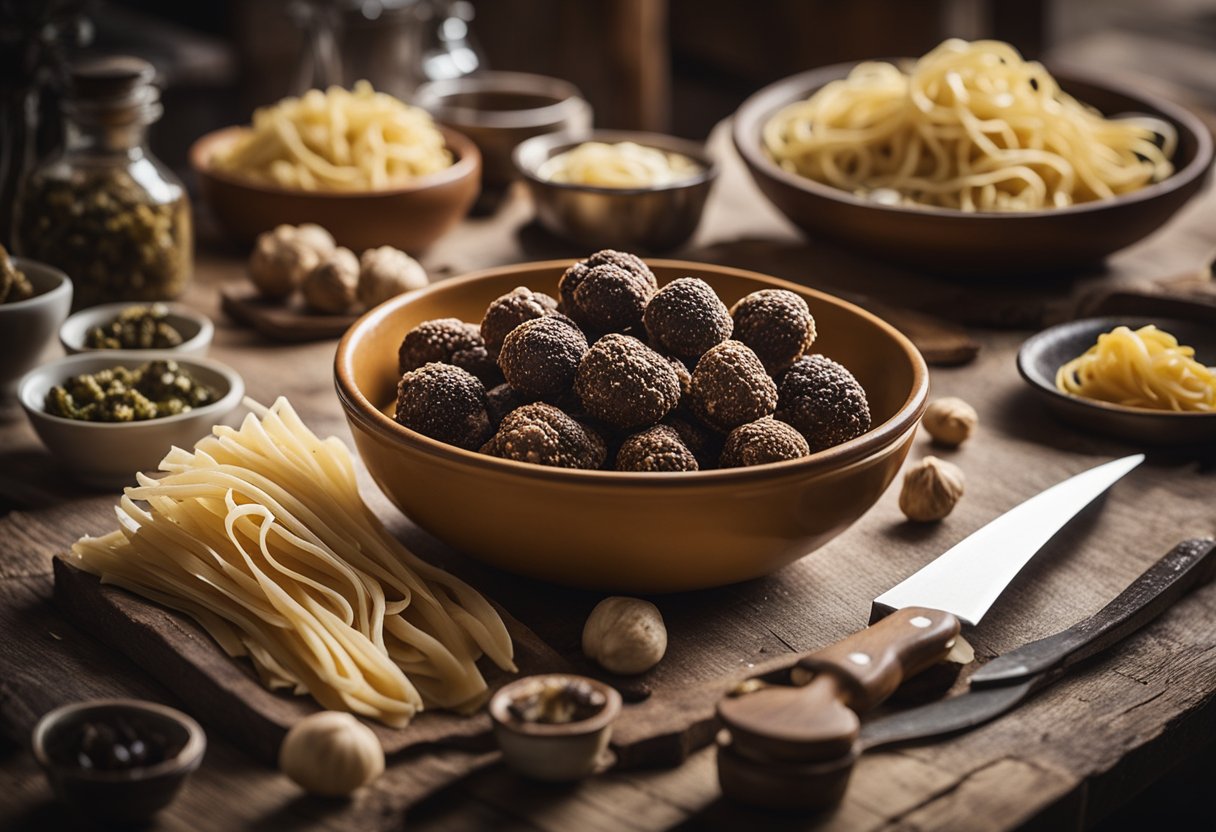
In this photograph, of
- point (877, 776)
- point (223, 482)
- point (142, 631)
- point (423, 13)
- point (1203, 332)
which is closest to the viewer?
point (877, 776)

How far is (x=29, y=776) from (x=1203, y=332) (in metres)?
2.28

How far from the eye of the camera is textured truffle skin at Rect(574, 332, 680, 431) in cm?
176

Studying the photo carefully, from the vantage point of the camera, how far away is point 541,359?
1.81 metres

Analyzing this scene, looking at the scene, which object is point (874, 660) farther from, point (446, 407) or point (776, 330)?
point (446, 407)

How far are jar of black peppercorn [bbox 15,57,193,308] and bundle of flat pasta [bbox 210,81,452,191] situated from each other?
373mm

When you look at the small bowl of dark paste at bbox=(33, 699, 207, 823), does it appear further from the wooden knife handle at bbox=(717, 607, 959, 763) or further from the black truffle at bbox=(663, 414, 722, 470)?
the black truffle at bbox=(663, 414, 722, 470)

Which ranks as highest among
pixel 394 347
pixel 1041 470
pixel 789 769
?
pixel 394 347

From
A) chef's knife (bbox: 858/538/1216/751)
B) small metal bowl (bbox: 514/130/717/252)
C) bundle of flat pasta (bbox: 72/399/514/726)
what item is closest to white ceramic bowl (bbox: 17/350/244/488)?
bundle of flat pasta (bbox: 72/399/514/726)

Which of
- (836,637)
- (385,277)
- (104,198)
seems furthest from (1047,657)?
(104,198)

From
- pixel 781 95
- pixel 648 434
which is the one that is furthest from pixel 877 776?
pixel 781 95

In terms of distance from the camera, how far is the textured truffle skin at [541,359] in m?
1.81

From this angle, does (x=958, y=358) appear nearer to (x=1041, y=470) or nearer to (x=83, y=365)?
(x=1041, y=470)

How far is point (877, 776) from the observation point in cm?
152

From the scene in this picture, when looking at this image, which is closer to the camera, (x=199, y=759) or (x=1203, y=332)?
(x=199, y=759)
